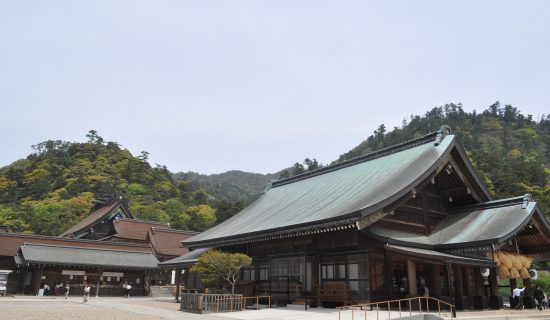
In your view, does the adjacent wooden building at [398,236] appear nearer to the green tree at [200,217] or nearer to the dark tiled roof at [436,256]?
the dark tiled roof at [436,256]

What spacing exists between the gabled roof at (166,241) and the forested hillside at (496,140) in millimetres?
48617

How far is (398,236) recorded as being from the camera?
2003cm

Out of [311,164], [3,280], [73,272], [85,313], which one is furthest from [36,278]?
[311,164]

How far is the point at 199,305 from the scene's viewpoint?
19.7 m

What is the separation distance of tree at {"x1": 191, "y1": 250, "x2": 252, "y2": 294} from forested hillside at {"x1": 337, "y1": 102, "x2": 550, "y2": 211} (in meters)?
57.9

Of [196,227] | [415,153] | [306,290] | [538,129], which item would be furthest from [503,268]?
[538,129]

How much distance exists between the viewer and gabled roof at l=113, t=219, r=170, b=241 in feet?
178

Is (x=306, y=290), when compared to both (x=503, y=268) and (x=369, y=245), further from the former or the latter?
(x=503, y=268)

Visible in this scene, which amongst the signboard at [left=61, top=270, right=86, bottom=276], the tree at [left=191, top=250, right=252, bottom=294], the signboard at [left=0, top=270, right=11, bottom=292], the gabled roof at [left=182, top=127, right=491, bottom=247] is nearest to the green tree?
the signboard at [left=61, top=270, right=86, bottom=276]

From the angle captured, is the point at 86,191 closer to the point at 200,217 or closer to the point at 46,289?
the point at 200,217

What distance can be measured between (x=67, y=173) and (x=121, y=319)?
89.4 meters

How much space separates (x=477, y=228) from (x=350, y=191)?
643 cm

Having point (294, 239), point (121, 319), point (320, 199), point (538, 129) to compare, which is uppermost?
point (538, 129)

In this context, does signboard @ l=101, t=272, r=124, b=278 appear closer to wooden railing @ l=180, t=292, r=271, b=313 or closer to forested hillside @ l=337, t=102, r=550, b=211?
wooden railing @ l=180, t=292, r=271, b=313
